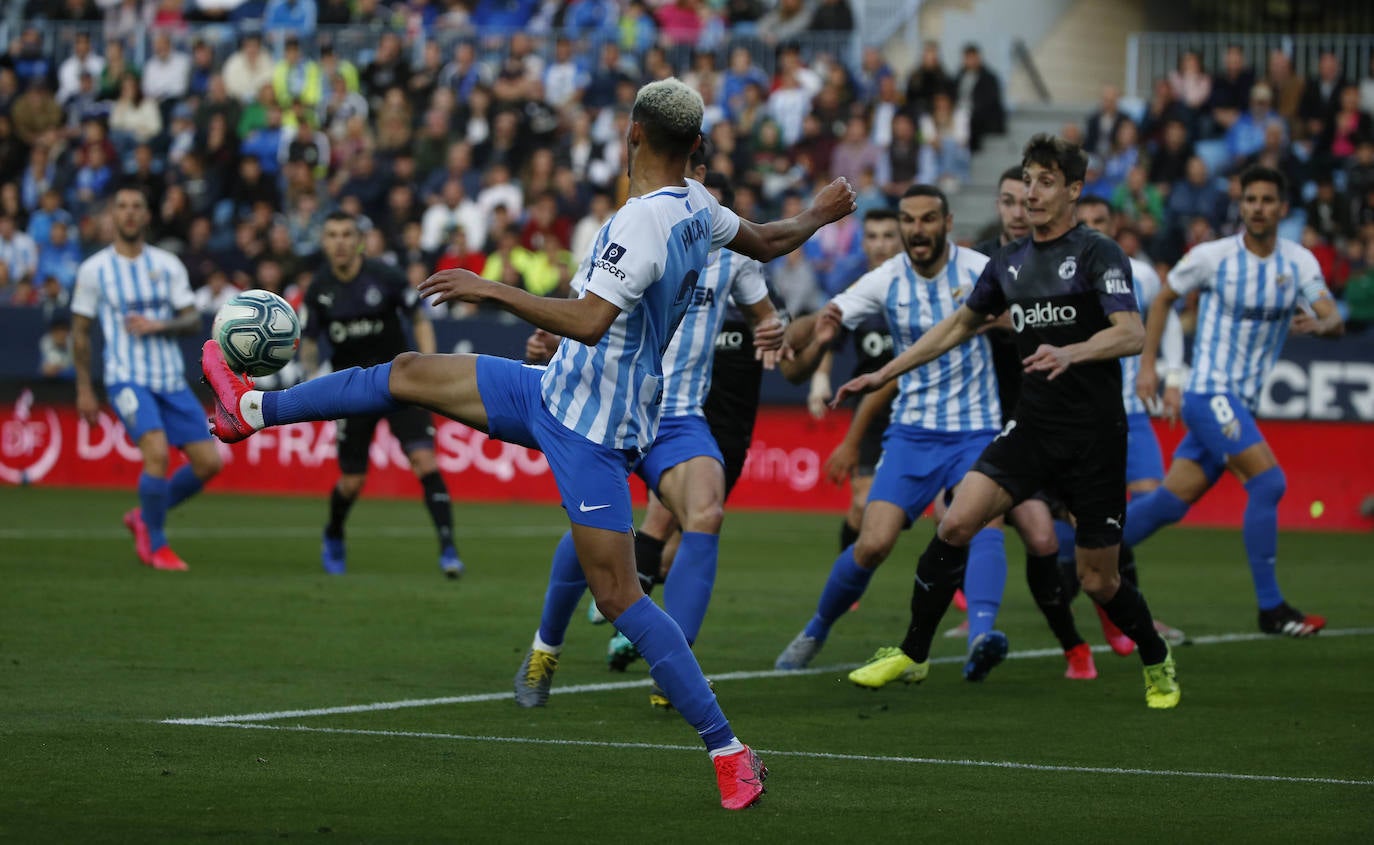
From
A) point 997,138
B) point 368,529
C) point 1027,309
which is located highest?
point 997,138

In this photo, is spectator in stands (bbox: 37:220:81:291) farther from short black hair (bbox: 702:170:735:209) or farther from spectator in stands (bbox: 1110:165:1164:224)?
short black hair (bbox: 702:170:735:209)

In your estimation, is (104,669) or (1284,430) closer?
(104,669)

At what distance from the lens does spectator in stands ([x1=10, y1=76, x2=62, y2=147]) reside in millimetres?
26234

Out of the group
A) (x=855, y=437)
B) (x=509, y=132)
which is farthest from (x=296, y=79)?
(x=855, y=437)

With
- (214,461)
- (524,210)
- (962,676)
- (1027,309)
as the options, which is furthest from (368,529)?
(1027,309)

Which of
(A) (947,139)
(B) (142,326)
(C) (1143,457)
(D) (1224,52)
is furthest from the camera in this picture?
(D) (1224,52)

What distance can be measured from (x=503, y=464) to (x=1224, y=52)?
10.7 meters

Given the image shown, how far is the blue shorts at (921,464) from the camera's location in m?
9.12

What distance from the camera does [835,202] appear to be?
267 inches

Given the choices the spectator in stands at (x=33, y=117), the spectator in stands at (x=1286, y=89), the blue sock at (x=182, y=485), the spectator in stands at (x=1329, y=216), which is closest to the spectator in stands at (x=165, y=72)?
the spectator in stands at (x=33, y=117)

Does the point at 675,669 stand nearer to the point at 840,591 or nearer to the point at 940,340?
the point at 940,340

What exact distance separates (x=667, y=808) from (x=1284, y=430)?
1342 centimetres

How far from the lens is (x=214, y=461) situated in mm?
13180

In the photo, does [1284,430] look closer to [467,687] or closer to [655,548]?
[655,548]
